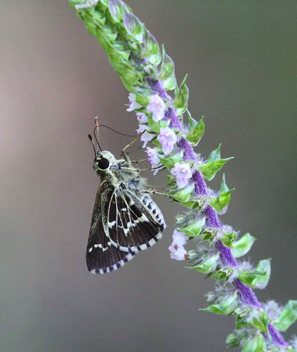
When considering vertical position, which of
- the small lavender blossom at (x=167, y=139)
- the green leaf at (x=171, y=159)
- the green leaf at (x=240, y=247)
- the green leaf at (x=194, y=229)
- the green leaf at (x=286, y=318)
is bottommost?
the green leaf at (x=286, y=318)

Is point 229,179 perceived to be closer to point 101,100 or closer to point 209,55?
point 209,55

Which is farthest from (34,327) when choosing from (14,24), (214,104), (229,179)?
(14,24)

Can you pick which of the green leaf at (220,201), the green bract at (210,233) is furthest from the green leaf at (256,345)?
the green leaf at (220,201)

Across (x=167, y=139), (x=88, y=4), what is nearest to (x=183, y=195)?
(x=167, y=139)

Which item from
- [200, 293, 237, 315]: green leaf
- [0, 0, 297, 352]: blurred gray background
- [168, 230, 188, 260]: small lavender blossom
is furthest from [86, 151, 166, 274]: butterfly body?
[0, 0, 297, 352]: blurred gray background

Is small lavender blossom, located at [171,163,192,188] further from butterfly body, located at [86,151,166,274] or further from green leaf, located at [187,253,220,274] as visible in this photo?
butterfly body, located at [86,151,166,274]

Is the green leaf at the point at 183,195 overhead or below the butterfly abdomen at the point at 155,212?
below

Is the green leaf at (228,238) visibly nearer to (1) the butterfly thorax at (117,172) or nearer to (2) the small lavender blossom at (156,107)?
(2) the small lavender blossom at (156,107)
